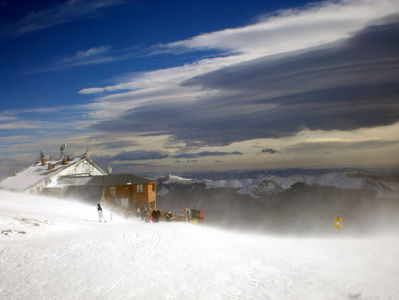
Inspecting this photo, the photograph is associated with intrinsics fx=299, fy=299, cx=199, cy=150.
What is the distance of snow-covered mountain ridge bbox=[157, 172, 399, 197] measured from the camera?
209 feet

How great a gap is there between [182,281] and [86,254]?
6031mm

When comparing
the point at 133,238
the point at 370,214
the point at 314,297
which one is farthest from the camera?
the point at 370,214

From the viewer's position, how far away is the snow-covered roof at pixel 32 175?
53.0m

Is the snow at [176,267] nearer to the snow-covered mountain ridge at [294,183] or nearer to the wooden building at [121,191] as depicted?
the wooden building at [121,191]

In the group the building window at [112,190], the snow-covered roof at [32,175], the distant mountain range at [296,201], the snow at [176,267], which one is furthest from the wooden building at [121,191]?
the snow at [176,267]

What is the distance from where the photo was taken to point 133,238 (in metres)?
20.0

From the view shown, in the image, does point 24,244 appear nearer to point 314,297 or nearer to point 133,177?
point 314,297

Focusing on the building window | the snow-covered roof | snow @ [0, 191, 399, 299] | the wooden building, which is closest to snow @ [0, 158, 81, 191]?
the snow-covered roof

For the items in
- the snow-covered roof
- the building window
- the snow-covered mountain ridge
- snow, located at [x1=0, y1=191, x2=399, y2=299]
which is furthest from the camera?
the snow-covered mountain ridge

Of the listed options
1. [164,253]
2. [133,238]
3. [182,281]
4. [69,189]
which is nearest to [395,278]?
[182,281]

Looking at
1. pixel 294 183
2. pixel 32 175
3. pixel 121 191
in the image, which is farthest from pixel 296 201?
pixel 32 175

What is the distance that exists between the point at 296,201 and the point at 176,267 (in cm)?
5839

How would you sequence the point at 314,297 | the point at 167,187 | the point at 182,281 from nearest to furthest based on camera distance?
the point at 314,297
the point at 182,281
the point at 167,187

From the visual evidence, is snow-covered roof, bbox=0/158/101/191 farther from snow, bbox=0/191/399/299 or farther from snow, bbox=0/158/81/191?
snow, bbox=0/191/399/299
